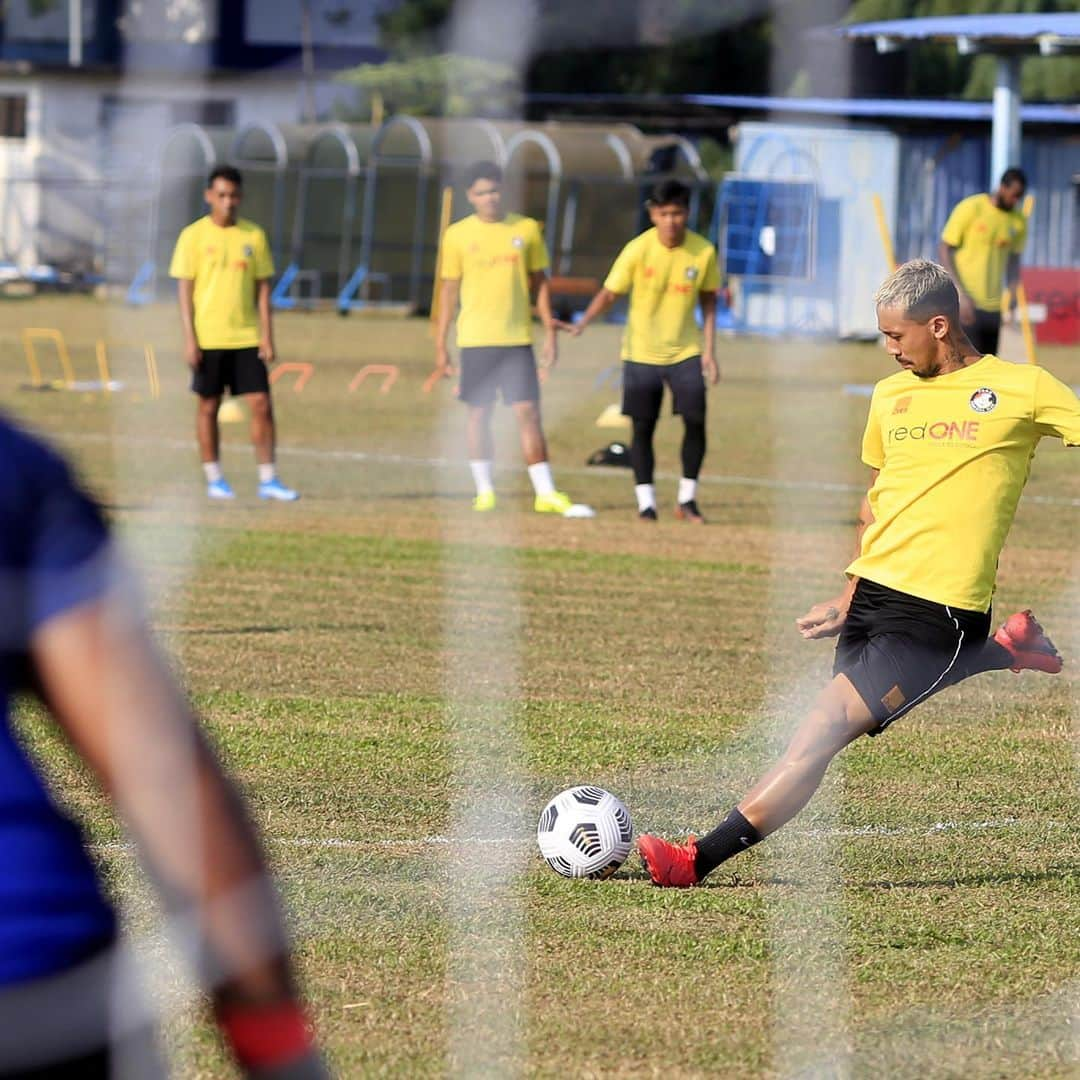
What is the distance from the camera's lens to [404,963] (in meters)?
4.28

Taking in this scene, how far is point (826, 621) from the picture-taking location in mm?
5035

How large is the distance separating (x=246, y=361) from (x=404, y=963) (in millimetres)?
8412

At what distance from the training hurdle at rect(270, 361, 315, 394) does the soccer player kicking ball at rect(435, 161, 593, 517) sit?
30.3 feet

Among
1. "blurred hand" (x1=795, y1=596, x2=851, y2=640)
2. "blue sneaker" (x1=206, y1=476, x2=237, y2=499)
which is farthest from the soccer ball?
"blue sneaker" (x1=206, y1=476, x2=237, y2=499)

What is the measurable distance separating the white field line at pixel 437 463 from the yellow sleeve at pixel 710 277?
2.09 meters

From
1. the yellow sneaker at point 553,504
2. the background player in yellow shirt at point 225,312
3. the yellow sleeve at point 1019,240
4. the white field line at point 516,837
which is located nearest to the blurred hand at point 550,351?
the yellow sneaker at point 553,504

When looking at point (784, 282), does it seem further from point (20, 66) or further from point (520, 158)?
point (20, 66)

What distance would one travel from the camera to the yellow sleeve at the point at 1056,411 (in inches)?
195

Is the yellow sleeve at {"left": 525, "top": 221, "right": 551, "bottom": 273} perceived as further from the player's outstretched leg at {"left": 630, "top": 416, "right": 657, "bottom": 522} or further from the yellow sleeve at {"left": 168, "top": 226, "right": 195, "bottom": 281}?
the yellow sleeve at {"left": 168, "top": 226, "right": 195, "bottom": 281}

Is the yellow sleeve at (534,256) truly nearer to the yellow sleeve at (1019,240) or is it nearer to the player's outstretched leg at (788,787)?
the yellow sleeve at (1019,240)

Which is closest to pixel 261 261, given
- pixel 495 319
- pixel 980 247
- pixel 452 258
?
pixel 452 258

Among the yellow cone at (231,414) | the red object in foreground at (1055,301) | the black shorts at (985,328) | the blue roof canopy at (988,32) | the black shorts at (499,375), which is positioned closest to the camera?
the black shorts at (499,375)

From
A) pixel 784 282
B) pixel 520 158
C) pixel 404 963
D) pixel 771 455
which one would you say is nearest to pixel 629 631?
pixel 404 963

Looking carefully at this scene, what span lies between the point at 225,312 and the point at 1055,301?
21944 millimetres
